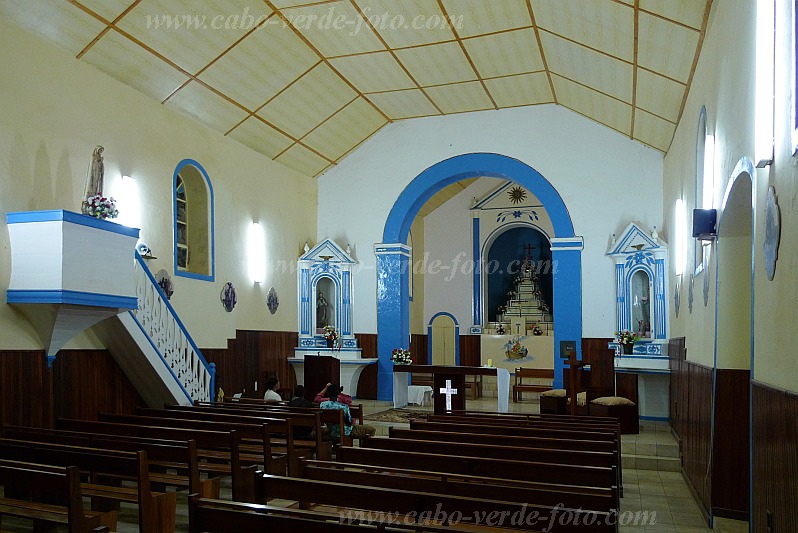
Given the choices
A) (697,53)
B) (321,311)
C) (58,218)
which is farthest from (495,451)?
(321,311)

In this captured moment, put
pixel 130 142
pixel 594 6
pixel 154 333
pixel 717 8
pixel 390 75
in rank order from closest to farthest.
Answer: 1. pixel 717 8
2. pixel 594 6
3. pixel 154 333
4. pixel 130 142
5. pixel 390 75

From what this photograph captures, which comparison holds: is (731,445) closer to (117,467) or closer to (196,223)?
(117,467)

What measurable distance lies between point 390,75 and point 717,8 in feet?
21.0

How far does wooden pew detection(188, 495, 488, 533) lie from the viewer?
3.28 metres

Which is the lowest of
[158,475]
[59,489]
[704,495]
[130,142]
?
[704,495]

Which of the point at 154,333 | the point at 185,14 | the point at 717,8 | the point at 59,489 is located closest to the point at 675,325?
the point at 717,8

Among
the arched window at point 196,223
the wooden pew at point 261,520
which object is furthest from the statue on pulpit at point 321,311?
the wooden pew at point 261,520

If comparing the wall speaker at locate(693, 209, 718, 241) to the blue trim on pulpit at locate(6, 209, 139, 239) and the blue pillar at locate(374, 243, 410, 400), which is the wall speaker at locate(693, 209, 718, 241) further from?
the blue pillar at locate(374, 243, 410, 400)

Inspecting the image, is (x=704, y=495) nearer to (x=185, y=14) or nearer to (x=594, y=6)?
(x=594, y=6)

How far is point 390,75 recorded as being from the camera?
12.3m

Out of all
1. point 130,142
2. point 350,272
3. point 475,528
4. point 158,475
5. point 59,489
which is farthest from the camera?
point 350,272

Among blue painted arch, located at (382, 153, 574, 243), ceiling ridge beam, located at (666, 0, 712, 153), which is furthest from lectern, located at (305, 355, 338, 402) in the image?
ceiling ridge beam, located at (666, 0, 712, 153)

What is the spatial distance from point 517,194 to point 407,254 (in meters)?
6.19

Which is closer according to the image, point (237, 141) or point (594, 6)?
point (594, 6)
